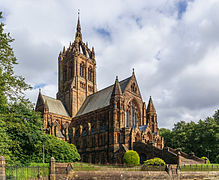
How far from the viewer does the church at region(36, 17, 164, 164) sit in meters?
49.0

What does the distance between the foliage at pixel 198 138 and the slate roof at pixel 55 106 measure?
1152 inches

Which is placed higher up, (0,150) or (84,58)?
(84,58)

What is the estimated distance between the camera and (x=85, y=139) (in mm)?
56406

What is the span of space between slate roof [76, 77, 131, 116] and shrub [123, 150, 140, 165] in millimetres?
16271

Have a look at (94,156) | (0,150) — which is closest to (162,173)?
(0,150)

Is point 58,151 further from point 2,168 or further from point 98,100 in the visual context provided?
point 98,100

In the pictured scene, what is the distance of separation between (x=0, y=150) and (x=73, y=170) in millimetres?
9412

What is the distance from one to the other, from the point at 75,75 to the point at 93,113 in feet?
52.7

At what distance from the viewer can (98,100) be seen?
62.2 metres

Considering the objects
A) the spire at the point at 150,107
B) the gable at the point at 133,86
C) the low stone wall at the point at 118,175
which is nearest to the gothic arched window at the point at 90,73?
the gable at the point at 133,86

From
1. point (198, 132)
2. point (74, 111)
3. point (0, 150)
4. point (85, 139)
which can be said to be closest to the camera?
point (0, 150)

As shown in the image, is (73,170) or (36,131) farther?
(36,131)

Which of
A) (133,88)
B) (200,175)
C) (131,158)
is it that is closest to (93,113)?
(133,88)

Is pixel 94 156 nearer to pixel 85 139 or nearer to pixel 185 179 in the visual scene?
pixel 85 139
